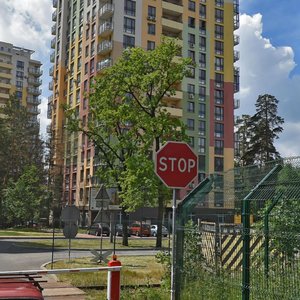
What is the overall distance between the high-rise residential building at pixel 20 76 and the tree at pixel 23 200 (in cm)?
6717

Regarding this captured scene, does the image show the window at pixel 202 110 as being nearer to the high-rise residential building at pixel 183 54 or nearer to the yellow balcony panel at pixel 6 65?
the high-rise residential building at pixel 183 54

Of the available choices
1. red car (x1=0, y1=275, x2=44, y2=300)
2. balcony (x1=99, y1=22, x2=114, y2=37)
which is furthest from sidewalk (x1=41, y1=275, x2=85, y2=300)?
balcony (x1=99, y1=22, x2=114, y2=37)

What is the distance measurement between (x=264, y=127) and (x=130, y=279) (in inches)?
2946

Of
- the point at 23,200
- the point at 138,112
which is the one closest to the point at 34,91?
the point at 23,200

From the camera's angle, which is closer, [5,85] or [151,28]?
[151,28]

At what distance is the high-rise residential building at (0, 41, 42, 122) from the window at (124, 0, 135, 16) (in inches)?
2404

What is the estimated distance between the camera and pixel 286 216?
23.0 ft

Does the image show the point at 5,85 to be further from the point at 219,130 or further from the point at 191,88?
the point at 219,130

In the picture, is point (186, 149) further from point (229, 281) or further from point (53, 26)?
point (53, 26)

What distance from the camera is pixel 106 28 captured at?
237 feet

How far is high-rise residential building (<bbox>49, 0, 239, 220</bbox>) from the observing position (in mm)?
72938

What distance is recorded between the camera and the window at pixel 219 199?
8.73m

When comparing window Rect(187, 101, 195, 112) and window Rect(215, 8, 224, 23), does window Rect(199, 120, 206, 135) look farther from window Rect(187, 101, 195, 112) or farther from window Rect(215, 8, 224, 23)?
window Rect(215, 8, 224, 23)

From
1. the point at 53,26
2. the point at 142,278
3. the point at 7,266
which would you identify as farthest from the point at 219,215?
the point at 53,26
